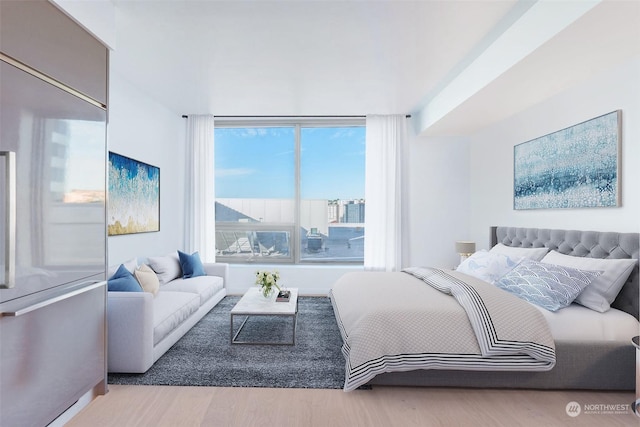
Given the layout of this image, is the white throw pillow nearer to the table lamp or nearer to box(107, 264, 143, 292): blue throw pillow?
box(107, 264, 143, 292): blue throw pillow

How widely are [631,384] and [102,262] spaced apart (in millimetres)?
3626

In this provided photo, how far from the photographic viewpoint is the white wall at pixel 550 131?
239 centimetres

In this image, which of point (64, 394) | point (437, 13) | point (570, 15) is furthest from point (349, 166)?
point (64, 394)

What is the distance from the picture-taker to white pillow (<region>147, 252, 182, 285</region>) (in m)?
3.77

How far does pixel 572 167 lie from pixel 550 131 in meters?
0.50

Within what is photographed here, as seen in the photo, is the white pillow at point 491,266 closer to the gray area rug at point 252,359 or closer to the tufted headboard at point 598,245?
the tufted headboard at point 598,245

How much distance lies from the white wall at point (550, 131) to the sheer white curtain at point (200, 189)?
13.1 feet

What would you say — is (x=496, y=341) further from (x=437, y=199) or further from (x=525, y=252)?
(x=437, y=199)

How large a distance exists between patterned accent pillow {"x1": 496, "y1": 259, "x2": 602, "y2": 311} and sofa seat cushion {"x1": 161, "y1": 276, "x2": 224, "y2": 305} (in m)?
3.03

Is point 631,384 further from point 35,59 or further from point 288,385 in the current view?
point 35,59

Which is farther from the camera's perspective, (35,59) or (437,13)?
(437,13)

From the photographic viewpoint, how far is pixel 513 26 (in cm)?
244

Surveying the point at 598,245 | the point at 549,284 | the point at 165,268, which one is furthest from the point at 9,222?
the point at 598,245

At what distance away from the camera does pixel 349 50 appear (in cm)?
287
